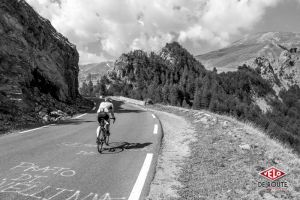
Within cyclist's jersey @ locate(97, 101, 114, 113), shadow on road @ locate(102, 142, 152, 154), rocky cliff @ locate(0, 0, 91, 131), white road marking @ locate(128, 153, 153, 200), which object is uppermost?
rocky cliff @ locate(0, 0, 91, 131)

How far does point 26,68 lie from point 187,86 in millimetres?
121619

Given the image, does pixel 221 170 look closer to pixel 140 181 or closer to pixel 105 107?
pixel 140 181

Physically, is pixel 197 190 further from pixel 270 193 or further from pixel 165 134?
pixel 165 134

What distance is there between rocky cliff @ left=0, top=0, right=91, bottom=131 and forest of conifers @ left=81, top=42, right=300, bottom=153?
3739 inches

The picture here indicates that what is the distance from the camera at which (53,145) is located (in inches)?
348

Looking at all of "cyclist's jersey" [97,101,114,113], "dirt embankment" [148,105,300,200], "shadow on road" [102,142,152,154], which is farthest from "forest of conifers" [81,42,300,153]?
"cyclist's jersey" [97,101,114,113]

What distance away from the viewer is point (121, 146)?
360 inches

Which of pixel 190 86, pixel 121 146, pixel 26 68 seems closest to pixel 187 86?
pixel 190 86

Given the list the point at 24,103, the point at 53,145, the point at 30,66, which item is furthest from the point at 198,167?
the point at 30,66

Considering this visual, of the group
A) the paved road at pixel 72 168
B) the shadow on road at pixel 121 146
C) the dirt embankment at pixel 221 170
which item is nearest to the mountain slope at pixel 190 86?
the shadow on road at pixel 121 146

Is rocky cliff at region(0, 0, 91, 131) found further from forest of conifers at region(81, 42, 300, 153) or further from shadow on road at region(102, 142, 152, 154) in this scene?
forest of conifers at region(81, 42, 300, 153)

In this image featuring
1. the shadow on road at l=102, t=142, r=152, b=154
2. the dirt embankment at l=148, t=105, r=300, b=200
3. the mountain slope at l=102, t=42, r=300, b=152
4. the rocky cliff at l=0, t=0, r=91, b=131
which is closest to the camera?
the dirt embankment at l=148, t=105, r=300, b=200

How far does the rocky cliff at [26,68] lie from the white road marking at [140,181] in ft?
31.1

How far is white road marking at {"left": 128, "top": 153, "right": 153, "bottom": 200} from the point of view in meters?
4.86
